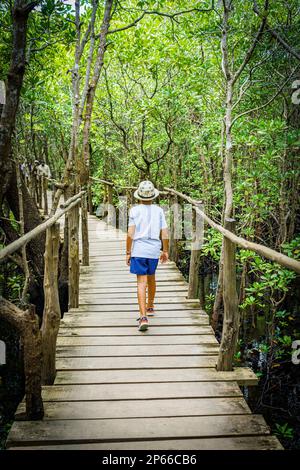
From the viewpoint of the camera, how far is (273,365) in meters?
6.26

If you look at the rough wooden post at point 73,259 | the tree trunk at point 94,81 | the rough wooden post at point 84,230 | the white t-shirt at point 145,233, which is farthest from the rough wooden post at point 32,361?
the rough wooden post at point 84,230

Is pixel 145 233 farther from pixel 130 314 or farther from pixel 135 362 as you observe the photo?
pixel 135 362

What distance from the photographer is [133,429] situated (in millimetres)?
2545

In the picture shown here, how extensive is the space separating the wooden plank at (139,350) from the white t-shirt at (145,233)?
97 centimetres

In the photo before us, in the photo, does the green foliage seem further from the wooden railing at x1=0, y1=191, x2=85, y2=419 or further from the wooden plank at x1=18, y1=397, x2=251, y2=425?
the wooden railing at x1=0, y1=191, x2=85, y2=419

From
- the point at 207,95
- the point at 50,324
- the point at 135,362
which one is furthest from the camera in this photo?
the point at 207,95

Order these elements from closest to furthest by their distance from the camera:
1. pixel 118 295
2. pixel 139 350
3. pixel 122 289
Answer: pixel 139 350 < pixel 118 295 < pixel 122 289

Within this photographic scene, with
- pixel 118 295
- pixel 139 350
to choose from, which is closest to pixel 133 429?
pixel 139 350

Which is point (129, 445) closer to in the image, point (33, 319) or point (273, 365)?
point (33, 319)

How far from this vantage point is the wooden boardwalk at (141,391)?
2455mm

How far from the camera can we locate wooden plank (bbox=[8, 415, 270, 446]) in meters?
2.45

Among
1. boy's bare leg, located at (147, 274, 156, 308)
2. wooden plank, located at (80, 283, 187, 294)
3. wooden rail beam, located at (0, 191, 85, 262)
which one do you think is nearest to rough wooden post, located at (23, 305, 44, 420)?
wooden rail beam, located at (0, 191, 85, 262)

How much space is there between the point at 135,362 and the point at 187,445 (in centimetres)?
116
